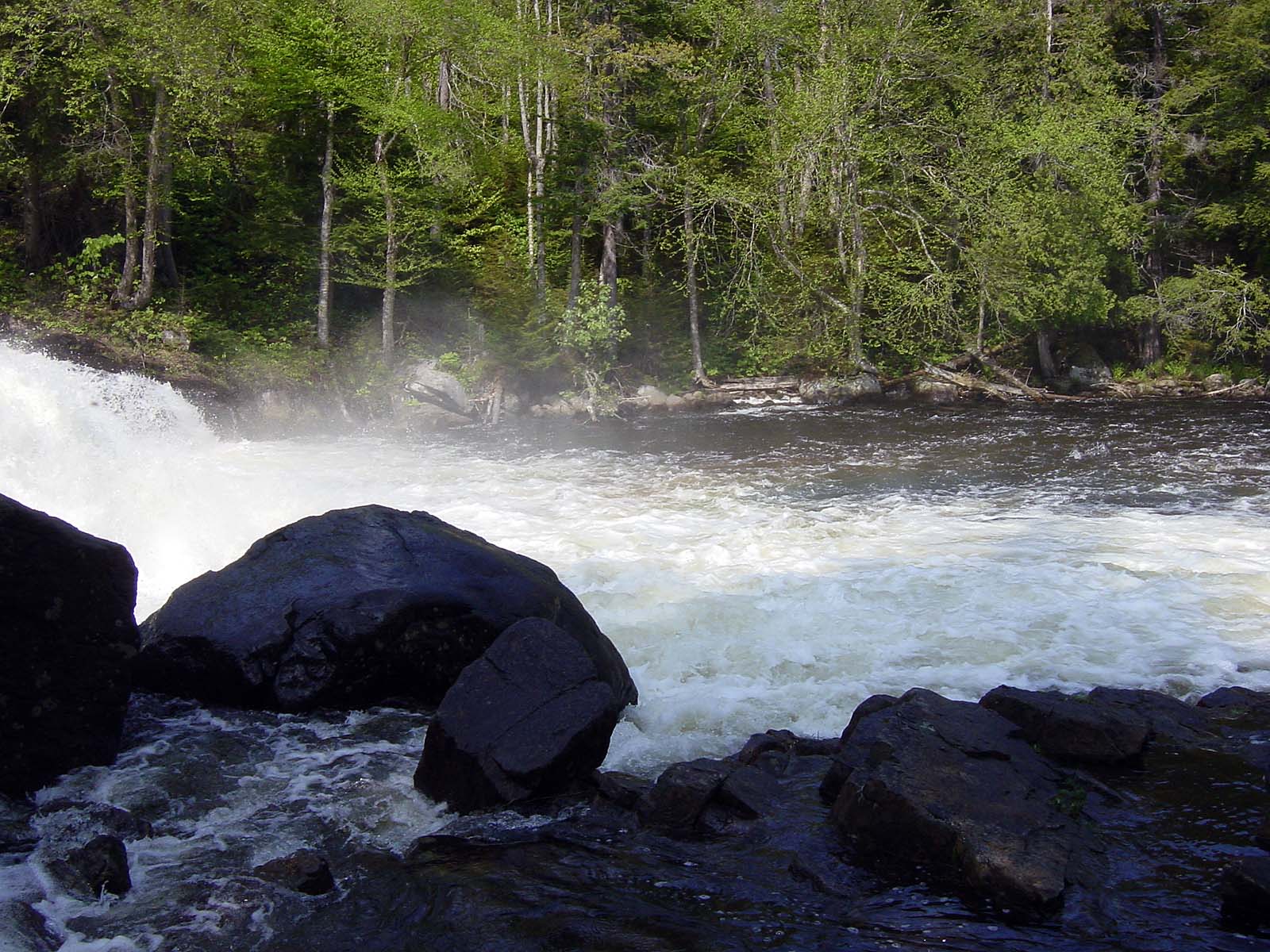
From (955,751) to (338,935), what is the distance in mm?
3097

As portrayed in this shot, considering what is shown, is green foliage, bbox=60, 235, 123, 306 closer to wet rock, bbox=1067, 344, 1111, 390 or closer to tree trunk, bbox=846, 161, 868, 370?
tree trunk, bbox=846, 161, 868, 370

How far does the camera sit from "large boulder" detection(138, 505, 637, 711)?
20.9 ft

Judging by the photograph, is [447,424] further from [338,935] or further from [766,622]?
[338,935]

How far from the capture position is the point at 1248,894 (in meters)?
3.99

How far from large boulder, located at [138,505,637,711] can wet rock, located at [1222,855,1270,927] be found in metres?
3.51

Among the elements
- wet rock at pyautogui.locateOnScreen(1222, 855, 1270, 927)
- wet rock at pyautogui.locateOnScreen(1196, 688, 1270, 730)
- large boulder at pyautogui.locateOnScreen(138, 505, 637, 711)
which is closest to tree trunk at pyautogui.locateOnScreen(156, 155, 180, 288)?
large boulder at pyautogui.locateOnScreen(138, 505, 637, 711)

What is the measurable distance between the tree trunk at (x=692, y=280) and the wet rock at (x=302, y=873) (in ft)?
68.7

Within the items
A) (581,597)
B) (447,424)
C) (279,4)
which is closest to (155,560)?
(581,597)

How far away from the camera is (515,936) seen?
13.2ft

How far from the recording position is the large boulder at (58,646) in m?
5.11

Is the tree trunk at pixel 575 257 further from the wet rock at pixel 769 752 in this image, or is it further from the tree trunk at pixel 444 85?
the wet rock at pixel 769 752

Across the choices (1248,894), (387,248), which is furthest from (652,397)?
(1248,894)

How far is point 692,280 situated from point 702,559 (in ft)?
53.6

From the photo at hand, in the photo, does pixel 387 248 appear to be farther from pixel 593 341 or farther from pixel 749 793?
pixel 749 793
